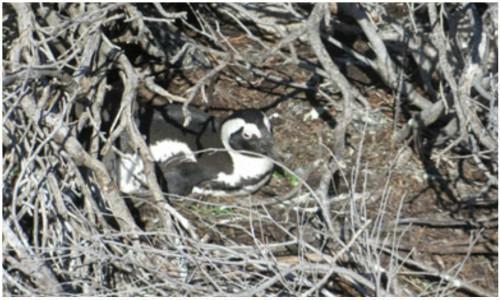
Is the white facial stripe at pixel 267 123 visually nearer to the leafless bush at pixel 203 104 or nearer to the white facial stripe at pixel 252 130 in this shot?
the white facial stripe at pixel 252 130

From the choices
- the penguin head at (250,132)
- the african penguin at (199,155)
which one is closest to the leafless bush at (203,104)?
the african penguin at (199,155)

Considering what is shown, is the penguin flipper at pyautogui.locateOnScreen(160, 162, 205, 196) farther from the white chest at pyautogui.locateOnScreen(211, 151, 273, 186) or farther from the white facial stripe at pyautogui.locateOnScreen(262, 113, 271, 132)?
the white facial stripe at pyautogui.locateOnScreen(262, 113, 271, 132)

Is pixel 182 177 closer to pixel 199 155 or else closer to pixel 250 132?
pixel 199 155

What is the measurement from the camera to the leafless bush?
491cm

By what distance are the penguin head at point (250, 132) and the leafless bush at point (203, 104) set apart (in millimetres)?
349

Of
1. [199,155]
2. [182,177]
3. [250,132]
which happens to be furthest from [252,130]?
[182,177]

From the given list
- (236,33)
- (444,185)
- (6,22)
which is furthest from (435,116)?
(6,22)

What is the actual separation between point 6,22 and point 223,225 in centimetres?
175

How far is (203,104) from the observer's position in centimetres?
697

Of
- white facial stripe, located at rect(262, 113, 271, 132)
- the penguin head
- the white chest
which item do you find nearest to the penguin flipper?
the white chest

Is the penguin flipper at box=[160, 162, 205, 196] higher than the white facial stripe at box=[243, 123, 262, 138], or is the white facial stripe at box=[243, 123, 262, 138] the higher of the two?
the white facial stripe at box=[243, 123, 262, 138]

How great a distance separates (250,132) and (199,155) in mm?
363

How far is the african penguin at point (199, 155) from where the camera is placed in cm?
647

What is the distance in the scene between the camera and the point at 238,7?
6352mm
